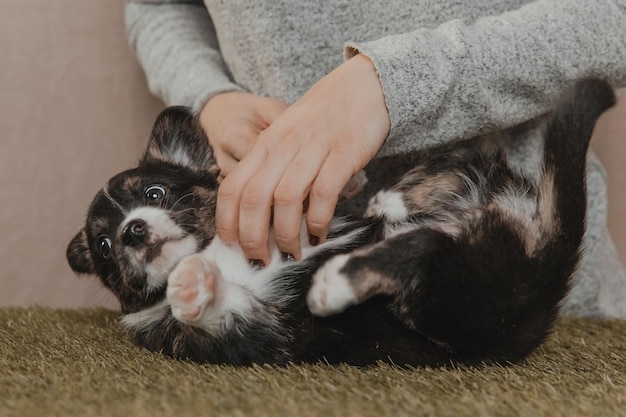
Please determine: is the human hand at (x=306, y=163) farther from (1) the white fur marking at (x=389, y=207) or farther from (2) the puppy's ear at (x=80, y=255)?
(2) the puppy's ear at (x=80, y=255)

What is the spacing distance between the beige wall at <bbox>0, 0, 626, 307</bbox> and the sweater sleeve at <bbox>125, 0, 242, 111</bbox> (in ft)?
0.68

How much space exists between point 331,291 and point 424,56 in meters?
0.53

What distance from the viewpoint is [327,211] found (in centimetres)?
117

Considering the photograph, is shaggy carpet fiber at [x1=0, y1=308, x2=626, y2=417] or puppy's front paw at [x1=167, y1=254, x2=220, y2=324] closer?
shaggy carpet fiber at [x1=0, y1=308, x2=626, y2=417]

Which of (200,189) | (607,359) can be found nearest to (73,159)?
(200,189)

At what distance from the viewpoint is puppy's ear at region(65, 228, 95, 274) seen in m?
1.56

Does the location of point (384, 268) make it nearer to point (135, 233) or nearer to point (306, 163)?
point (306, 163)

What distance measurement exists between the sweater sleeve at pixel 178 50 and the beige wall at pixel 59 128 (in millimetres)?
209

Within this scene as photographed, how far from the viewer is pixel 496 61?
1.38 meters

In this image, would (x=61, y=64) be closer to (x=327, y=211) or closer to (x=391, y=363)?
(x=327, y=211)

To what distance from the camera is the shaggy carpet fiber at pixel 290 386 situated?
850 millimetres

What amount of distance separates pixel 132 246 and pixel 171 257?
81 millimetres

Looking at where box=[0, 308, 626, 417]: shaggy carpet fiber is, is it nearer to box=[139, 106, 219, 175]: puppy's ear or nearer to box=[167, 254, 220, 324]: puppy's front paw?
box=[167, 254, 220, 324]: puppy's front paw

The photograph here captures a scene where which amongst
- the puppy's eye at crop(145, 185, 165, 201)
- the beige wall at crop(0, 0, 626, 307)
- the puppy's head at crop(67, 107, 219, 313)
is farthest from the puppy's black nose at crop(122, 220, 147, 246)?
the beige wall at crop(0, 0, 626, 307)
